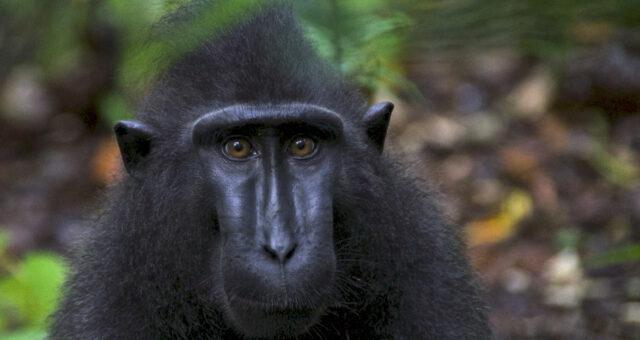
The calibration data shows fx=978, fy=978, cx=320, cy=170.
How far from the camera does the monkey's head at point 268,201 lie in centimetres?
312

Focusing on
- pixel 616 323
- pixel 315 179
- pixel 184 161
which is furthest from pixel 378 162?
pixel 616 323

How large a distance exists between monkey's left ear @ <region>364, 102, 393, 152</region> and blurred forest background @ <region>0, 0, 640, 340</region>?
0.17 metres

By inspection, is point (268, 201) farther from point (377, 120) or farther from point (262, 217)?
point (377, 120)

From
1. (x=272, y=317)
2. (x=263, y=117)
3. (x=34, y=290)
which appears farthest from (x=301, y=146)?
(x=34, y=290)

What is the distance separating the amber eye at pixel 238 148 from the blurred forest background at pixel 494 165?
0.59 meters

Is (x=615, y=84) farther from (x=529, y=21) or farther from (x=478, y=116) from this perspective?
(x=529, y=21)

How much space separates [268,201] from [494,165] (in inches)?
209

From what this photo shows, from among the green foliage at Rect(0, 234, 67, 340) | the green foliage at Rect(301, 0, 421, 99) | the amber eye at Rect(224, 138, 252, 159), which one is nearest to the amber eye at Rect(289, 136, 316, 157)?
the amber eye at Rect(224, 138, 252, 159)

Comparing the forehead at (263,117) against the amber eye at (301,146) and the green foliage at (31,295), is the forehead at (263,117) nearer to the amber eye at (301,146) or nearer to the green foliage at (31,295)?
the amber eye at (301,146)

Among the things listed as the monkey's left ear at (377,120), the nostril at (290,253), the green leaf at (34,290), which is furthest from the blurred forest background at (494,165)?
the nostril at (290,253)

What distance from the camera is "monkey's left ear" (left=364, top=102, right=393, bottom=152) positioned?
3.76 m

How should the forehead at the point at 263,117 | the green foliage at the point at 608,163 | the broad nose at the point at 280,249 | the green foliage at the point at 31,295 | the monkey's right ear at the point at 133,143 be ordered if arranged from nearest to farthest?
1. the broad nose at the point at 280,249
2. the forehead at the point at 263,117
3. the monkey's right ear at the point at 133,143
4. the green foliage at the point at 31,295
5. the green foliage at the point at 608,163

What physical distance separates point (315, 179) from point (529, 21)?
2045mm

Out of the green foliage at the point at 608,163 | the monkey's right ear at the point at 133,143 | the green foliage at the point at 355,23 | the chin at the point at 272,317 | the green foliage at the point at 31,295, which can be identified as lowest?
the chin at the point at 272,317
